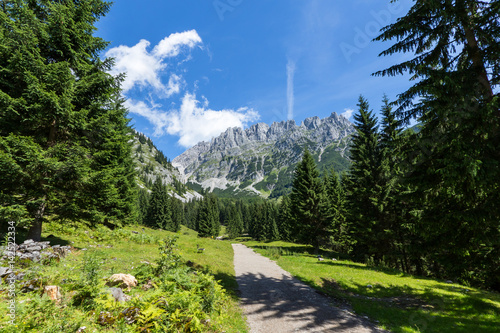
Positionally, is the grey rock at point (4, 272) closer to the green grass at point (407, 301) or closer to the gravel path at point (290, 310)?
the gravel path at point (290, 310)

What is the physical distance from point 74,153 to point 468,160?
1614 cm

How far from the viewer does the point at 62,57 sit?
11562 millimetres

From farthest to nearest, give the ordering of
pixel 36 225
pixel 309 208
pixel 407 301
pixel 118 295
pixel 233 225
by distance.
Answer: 1. pixel 233 225
2. pixel 309 208
3. pixel 407 301
4. pixel 36 225
5. pixel 118 295

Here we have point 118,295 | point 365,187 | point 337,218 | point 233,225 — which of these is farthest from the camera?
point 233,225

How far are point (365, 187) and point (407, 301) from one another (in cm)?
1346

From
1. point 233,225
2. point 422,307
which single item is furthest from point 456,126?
point 233,225

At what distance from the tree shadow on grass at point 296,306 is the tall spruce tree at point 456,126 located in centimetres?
534

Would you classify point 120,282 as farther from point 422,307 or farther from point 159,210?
point 159,210

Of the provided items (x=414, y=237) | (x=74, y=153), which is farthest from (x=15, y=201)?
(x=414, y=237)

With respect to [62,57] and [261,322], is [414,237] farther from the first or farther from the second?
[62,57]

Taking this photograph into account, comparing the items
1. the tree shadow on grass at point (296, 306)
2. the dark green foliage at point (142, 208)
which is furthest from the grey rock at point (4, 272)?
the dark green foliage at point (142, 208)

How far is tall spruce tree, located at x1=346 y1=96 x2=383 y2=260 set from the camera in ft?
69.6

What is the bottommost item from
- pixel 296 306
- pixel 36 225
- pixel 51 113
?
pixel 296 306

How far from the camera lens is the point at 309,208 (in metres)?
29.1
